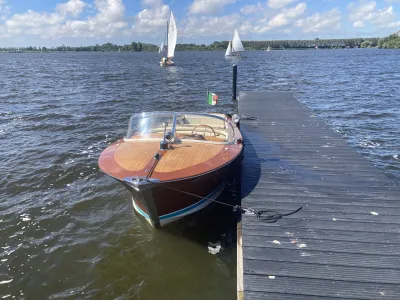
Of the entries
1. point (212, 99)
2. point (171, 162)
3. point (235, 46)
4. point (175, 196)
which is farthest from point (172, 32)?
point (175, 196)

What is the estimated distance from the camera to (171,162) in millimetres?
6977

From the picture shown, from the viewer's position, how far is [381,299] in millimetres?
4410

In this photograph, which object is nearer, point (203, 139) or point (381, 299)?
point (381, 299)

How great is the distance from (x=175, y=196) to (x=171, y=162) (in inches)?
30.6

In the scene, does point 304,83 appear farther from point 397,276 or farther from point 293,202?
point 397,276

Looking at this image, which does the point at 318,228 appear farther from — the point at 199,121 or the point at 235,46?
the point at 235,46

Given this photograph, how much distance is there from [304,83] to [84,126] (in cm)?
2345

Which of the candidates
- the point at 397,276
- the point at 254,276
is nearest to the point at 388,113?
the point at 397,276

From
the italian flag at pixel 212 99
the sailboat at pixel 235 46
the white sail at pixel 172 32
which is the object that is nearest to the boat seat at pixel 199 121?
the italian flag at pixel 212 99

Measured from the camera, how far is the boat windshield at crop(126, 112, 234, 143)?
8.46 meters

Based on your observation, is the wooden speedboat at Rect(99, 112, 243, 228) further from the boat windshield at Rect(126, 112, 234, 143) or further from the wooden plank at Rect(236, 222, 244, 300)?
the wooden plank at Rect(236, 222, 244, 300)

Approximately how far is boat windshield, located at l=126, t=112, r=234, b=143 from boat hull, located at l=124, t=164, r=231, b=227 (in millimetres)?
1456

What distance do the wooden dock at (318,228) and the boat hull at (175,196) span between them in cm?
95

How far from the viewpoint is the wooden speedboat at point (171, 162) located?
6457 millimetres
